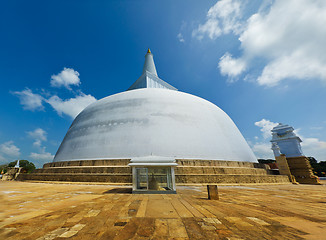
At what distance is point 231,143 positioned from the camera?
1353 cm

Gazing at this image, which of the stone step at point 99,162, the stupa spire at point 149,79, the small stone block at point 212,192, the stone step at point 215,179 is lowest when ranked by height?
the small stone block at point 212,192

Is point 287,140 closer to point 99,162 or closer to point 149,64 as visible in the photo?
point 99,162

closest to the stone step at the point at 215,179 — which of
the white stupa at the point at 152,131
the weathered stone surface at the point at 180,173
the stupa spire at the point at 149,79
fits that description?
the weathered stone surface at the point at 180,173

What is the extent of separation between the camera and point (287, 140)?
61.8 feet

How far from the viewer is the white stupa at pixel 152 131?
449 inches

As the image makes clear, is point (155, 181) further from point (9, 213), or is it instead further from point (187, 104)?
point (187, 104)

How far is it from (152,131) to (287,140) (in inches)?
739

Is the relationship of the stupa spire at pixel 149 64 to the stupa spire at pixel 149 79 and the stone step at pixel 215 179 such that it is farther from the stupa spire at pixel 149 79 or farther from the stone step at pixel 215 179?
the stone step at pixel 215 179

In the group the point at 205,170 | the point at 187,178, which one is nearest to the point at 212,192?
the point at 187,178

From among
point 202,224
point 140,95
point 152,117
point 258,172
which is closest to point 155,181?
point 202,224

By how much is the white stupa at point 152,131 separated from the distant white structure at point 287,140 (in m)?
8.87

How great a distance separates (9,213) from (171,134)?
9.93 metres

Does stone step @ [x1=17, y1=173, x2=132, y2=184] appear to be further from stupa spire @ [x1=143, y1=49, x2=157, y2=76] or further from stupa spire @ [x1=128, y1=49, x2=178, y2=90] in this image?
stupa spire @ [x1=143, y1=49, x2=157, y2=76]

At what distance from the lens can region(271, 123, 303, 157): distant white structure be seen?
1816cm
